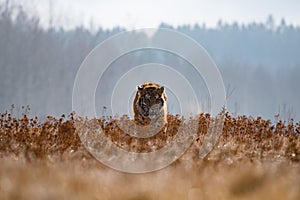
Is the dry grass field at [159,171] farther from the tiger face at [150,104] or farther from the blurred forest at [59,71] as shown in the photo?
the blurred forest at [59,71]

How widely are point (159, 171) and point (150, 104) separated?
17.2 ft

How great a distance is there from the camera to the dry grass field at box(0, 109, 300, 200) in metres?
4.11

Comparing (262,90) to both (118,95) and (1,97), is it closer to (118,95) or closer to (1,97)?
(1,97)

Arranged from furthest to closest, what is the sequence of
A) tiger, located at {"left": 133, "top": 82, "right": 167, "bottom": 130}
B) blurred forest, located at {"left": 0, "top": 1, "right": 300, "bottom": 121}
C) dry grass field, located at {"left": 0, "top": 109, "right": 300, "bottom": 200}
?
blurred forest, located at {"left": 0, "top": 1, "right": 300, "bottom": 121} → tiger, located at {"left": 133, "top": 82, "right": 167, "bottom": 130} → dry grass field, located at {"left": 0, "top": 109, "right": 300, "bottom": 200}

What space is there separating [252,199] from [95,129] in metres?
6.48

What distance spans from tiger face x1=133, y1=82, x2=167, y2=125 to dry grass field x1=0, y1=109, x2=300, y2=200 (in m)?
0.42

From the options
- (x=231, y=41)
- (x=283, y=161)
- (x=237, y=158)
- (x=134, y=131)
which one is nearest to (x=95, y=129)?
(x=134, y=131)

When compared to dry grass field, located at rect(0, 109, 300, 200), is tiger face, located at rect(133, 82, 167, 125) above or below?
above

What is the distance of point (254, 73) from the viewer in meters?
119

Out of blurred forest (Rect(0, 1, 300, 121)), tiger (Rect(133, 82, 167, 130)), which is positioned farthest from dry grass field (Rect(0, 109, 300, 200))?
blurred forest (Rect(0, 1, 300, 121))

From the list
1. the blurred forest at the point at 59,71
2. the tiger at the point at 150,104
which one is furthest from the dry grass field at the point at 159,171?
the blurred forest at the point at 59,71

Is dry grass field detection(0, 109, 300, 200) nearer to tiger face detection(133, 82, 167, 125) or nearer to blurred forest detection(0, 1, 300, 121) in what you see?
tiger face detection(133, 82, 167, 125)

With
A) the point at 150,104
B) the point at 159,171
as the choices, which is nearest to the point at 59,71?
the point at 150,104

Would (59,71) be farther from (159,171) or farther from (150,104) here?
(159,171)
